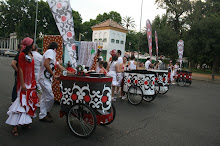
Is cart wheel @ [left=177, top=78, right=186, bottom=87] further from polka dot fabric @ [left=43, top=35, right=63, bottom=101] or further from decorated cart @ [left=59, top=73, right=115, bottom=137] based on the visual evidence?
decorated cart @ [left=59, top=73, right=115, bottom=137]

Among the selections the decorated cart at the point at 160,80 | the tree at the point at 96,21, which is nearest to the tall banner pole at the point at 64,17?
the decorated cart at the point at 160,80

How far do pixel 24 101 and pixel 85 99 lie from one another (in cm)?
121

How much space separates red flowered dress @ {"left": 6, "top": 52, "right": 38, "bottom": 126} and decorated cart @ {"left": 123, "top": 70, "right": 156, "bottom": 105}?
4.13m

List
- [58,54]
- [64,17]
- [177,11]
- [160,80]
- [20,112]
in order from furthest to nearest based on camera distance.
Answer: [177,11], [160,80], [58,54], [64,17], [20,112]

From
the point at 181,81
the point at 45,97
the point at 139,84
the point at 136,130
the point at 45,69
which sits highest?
the point at 45,69

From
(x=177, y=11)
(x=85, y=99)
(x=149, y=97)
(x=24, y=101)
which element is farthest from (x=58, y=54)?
(x=177, y=11)

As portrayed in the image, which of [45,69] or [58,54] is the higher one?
[58,54]

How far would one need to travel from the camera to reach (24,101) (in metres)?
3.94

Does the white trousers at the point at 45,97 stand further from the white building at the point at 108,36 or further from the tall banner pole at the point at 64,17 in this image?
the white building at the point at 108,36

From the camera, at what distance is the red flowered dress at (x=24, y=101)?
388 centimetres

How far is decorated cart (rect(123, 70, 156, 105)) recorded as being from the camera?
7273 mm

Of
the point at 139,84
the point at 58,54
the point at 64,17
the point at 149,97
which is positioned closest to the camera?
the point at 64,17

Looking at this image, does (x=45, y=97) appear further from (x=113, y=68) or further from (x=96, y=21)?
(x=96, y=21)

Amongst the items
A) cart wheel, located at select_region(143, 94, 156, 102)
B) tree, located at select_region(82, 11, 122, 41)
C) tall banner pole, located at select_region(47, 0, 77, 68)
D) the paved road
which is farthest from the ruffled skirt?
tree, located at select_region(82, 11, 122, 41)
